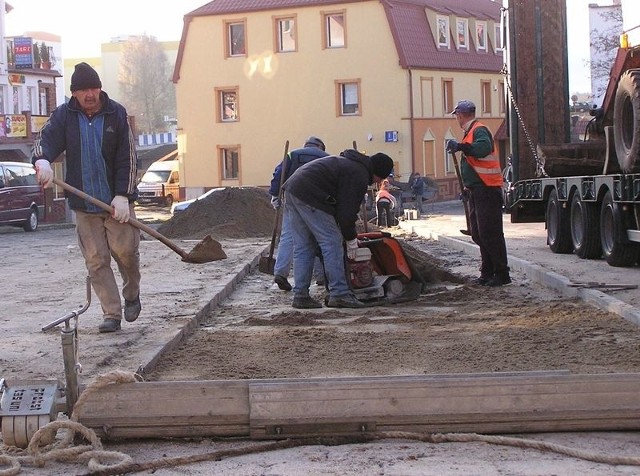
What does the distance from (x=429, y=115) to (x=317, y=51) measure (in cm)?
565

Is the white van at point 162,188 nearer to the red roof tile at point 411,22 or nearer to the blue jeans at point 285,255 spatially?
the red roof tile at point 411,22

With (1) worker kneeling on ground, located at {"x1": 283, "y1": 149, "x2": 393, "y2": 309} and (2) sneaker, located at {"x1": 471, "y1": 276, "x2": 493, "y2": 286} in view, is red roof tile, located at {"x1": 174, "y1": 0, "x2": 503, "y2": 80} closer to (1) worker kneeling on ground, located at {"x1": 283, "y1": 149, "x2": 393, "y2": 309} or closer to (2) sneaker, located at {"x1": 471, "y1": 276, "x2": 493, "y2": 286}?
(2) sneaker, located at {"x1": 471, "y1": 276, "x2": 493, "y2": 286}

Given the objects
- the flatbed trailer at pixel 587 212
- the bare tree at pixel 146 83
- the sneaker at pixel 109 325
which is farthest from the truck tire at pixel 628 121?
the bare tree at pixel 146 83

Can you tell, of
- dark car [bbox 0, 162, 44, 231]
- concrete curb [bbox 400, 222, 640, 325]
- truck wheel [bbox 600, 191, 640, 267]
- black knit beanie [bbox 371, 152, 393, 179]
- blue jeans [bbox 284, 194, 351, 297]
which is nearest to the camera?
concrete curb [bbox 400, 222, 640, 325]

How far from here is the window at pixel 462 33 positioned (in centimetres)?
5912

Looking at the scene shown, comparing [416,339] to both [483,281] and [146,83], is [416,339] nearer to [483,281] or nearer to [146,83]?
[483,281]

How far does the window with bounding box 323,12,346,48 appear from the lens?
53375mm

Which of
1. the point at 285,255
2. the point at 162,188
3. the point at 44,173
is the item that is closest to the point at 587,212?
the point at 285,255

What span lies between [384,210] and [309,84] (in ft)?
78.4

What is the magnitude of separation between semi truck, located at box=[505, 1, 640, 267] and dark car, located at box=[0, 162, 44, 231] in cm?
1930

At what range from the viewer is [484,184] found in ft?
42.8

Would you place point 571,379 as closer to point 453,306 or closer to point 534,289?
point 453,306

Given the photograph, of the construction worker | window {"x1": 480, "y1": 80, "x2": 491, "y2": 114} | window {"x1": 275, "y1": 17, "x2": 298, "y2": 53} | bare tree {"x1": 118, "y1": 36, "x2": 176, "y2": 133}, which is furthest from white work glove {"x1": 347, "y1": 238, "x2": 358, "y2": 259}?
bare tree {"x1": 118, "y1": 36, "x2": 176, "y2": 133}

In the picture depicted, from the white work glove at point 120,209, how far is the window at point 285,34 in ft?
149
